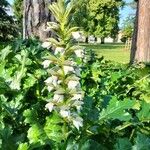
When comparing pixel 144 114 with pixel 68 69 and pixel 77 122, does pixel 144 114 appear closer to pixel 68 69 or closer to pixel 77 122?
pixel 77 122

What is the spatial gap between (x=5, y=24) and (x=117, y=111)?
84.4ft

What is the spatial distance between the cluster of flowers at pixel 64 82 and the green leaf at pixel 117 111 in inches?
12.6

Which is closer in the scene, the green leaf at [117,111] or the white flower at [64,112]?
the white flower at [64,112]

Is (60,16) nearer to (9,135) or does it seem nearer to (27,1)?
(9,135)

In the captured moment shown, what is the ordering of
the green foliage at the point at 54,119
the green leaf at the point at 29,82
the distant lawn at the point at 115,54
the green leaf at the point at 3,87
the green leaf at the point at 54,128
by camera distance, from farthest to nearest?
the distant lawn at the point at 115,54, the green leaf at the point at 29,82, the green leaf at the point at 3,87, the green leaf at the point at 54,128, the green foliage at the point at 54,119

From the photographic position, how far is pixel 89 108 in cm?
236

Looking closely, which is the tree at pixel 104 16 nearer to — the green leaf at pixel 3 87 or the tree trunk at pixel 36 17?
the tree trunk at pixel 36 17

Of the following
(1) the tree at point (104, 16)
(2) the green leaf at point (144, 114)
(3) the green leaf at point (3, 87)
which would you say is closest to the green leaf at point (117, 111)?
(2) the green leaf at point (144, 114)

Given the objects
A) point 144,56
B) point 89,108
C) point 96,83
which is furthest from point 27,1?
point 144,56

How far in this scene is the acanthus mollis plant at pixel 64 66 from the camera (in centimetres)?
187

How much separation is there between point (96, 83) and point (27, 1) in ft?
10.1

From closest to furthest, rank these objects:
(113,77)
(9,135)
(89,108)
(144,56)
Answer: (9,135), (89,108), (113,77), (144,56)

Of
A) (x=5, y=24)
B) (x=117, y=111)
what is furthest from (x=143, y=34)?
(x=5, y=24)

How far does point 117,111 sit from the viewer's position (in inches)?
91.3
